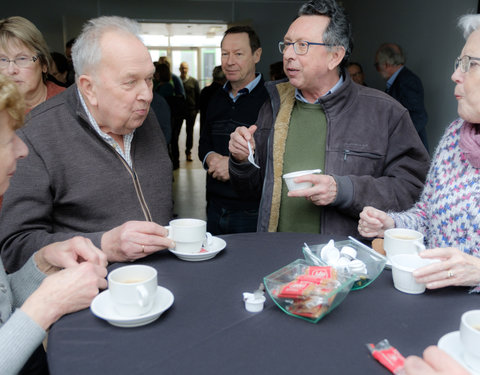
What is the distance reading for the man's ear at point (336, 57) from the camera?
2.15 metres

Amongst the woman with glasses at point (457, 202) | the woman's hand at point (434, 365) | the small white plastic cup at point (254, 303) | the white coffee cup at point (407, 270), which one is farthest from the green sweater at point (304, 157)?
the woman's hand at point (434, 365)

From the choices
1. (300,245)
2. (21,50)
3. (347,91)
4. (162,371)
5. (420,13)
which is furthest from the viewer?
(420,13)

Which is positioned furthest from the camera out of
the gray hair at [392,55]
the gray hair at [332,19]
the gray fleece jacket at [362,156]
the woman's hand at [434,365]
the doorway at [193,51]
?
the doorway at [193,51]

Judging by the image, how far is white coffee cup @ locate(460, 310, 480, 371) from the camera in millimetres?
842

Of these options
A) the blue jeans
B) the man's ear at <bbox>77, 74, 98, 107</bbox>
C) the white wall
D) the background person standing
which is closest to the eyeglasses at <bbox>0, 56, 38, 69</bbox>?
the man's ear at <bbox>77, 74, 98, 107</bbox>

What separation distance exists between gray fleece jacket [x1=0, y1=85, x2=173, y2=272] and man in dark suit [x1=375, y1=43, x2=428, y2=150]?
3.97m

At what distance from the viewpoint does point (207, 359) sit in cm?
92

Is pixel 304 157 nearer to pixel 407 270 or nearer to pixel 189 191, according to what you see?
pixel 407 270

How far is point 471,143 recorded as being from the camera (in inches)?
56.7

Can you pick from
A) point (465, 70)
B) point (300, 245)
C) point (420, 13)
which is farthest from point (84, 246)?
point (420, 13)

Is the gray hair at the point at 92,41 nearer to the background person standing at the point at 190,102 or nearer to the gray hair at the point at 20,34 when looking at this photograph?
the gray hair at the point at 20,34

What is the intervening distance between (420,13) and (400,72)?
119 centimetres

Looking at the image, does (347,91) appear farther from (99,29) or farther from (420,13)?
(420,13)

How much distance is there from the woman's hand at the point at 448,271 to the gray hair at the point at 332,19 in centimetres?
128
